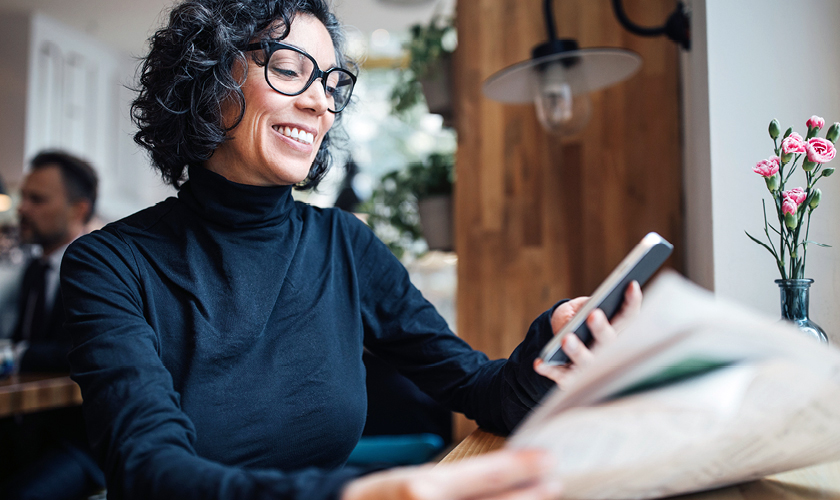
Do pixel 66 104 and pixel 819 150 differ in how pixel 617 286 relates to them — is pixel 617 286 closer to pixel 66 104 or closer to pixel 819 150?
pixel 819 150

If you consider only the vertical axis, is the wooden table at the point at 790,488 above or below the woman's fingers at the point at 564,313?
below

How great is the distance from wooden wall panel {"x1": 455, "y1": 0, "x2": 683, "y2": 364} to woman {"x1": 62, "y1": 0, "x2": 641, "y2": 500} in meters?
0.93

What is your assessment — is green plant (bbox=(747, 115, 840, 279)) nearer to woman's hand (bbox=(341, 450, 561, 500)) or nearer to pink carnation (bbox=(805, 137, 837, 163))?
pink carnation (bbox=(805, 137, 837, 163))

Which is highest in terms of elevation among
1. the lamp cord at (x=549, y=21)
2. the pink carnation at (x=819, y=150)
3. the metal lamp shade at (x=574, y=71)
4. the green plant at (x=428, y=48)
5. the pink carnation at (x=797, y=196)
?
the green plant at (x=428, y=48)

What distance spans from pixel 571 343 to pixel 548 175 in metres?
1.39

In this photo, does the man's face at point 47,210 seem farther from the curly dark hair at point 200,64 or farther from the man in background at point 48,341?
the curly dark hair at point 200,64

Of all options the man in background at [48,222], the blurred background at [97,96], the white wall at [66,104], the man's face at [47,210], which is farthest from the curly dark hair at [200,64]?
the white wall at [66,104]

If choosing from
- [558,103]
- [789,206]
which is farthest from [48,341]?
[789,206]

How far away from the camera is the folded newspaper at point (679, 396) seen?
1.13 feet

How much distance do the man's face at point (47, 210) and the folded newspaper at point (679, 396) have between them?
2622 millimetres

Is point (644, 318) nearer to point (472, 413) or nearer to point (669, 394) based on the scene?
point (669, 394)

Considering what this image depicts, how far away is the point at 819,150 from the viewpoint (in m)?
0.82

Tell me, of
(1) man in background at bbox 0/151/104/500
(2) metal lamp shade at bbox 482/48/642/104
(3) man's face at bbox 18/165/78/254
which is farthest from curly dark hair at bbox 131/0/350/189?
(3) man's face at bbox 18/165/78/254

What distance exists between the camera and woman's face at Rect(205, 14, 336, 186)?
90 cm
